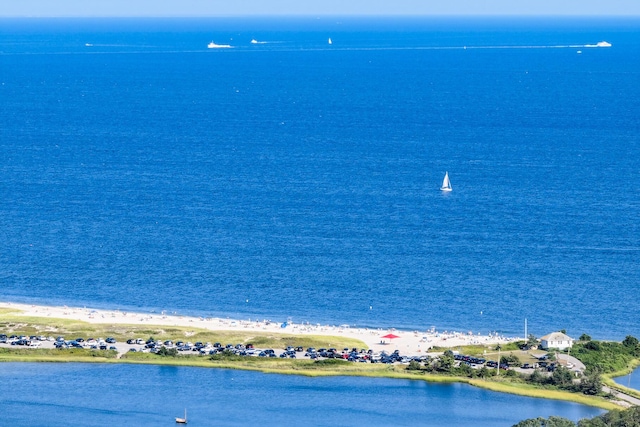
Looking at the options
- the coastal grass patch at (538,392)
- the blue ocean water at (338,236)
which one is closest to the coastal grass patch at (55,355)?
the blue ocean water at (338,236)

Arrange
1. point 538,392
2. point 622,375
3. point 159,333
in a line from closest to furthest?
point 538,392 → point 622,375 → point 159,333

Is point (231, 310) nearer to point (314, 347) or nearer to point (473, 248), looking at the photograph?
point (314, 347)

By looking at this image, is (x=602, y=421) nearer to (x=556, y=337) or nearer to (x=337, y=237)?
(x=556, y=337)

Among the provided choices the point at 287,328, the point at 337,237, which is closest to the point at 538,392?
the point at 287,328

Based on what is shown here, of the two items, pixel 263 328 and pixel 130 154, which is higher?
pixel 130 154

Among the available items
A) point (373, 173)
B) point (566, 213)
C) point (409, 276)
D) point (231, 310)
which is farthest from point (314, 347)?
point (373, 173)

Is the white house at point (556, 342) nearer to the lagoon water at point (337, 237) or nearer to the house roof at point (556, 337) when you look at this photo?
the house roof at point (556, 337)

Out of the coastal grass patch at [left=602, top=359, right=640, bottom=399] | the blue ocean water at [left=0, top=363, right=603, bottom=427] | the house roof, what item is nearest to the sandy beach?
the house roof
